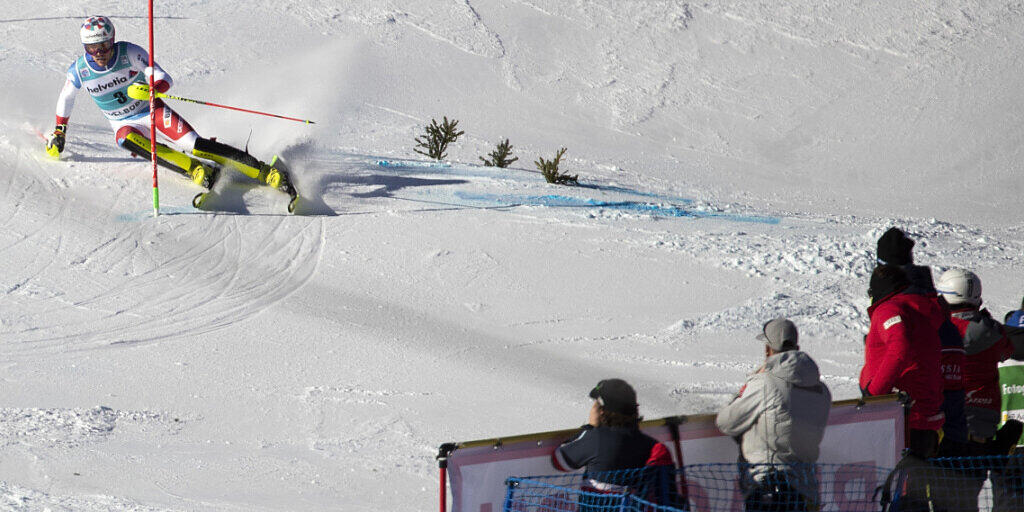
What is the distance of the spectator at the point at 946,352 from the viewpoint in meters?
4.39

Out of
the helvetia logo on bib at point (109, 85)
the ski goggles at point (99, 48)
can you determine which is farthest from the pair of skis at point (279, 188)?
the ski goggles at point (99, 48)

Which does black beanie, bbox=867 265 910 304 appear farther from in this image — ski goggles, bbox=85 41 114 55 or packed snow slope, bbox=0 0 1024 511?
ski goggles, bbox=85 41 114 55

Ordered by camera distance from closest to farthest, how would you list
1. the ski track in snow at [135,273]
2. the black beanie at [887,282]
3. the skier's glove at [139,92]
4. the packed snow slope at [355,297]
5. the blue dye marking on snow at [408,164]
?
the black beanie at [887,282] < the packed snow slope at [355,297] < the ski track in snow at [135,273] < the skier's glove at [139,92] < the blue dye marking on snow at [408,164]

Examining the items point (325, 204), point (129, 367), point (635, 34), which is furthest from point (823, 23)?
point (129, 367)

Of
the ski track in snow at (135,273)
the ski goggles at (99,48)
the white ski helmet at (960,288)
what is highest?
the ski goggles at (99,48)

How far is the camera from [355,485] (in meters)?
5.59

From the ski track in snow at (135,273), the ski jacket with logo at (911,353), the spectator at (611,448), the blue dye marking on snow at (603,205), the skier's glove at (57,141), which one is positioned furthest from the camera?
the blue dye marking on snow at (603,205)

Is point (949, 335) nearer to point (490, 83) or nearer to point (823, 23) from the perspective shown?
point (490, 83)

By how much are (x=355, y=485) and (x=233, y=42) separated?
69.0 feet

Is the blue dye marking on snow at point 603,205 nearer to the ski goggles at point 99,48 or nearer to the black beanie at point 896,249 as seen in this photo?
the ski goggles at point 99,48

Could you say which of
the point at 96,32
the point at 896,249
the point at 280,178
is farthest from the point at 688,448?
the point at 96,32

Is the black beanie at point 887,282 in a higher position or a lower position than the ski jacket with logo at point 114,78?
lower

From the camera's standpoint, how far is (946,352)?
178 inches

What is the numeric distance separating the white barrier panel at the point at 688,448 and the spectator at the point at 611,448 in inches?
2.7
